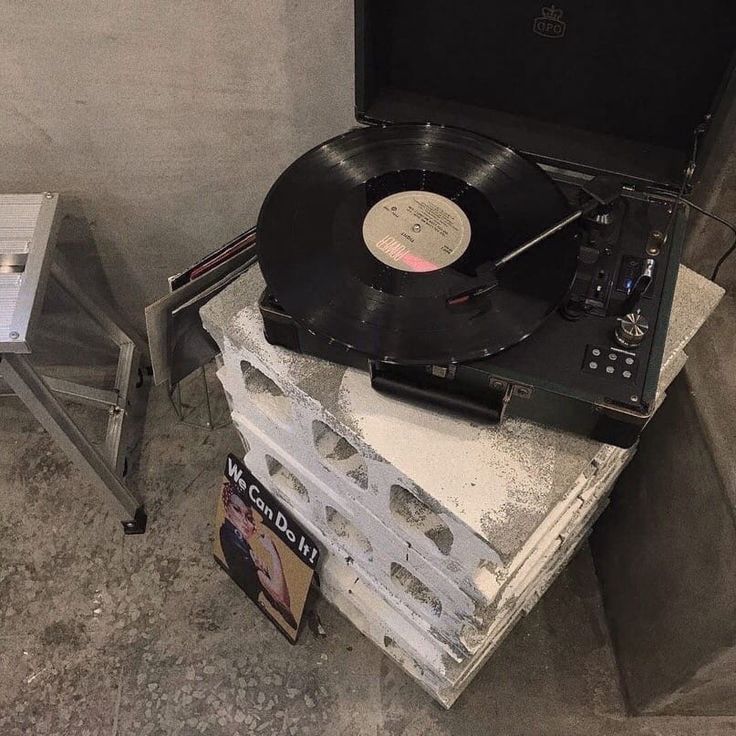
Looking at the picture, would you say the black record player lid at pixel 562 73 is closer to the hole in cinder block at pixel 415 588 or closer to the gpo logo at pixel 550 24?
the gpo logo at pixel 550 24

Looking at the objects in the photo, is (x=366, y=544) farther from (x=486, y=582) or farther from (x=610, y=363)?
(x=610, y=363)

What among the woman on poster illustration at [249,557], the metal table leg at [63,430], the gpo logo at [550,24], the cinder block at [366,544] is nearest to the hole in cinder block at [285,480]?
the cinder block at [366,544]

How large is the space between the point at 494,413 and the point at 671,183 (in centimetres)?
36

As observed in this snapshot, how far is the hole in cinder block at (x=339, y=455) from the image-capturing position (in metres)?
0.85

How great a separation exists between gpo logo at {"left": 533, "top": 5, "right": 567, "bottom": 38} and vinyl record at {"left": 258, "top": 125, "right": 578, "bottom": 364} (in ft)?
0.46

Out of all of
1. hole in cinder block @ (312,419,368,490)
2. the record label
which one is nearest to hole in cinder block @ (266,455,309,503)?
hole in cinder block @ (312,419,368,490)

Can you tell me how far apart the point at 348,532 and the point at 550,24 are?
0.74m

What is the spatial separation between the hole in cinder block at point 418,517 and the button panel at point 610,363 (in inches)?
A: 10.6

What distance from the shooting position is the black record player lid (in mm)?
750

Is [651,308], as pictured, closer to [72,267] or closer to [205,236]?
[205,236]

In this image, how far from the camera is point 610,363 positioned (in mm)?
671

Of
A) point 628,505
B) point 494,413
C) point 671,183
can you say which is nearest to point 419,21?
point 671,183

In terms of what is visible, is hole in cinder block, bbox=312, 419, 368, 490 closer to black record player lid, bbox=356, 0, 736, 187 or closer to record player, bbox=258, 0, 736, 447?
record player, bbox=258, 0, 736, 447

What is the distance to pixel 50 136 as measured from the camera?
114 centimetres
